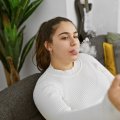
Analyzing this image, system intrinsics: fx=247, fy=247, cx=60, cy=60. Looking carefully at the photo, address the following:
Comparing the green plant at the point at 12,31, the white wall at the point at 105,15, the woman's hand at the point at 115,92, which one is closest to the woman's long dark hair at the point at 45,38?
the green plant at the point at 12,31

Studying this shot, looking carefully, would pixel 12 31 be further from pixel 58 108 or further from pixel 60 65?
pixel 58 108

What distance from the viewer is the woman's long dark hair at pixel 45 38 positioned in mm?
1410

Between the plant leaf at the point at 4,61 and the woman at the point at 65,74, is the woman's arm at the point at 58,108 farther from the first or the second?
the plant leaf at the point at 4,61

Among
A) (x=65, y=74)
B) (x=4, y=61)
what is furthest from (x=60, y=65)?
(x=4, y=61)

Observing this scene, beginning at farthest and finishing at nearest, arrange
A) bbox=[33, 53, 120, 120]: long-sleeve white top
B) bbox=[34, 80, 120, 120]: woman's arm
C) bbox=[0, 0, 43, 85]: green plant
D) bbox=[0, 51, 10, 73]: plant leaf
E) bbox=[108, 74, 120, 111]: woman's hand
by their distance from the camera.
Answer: bbox=[0, 51, 10, 73]: plant leaf → bbox=[0, 0, 43, 85]: green plant → bbox=[33, 53, 120, 120]: long-sleeve white top → bbox=[34, 80, 120, 120]: woman's arm → bbox=[108, 74, 120, 111]: woman's hand

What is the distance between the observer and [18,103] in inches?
53.3

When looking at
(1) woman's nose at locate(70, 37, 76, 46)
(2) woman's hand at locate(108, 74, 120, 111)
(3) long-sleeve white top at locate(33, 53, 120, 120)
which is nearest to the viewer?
(2) woman's hand at locate(108, 74, 120, 111)

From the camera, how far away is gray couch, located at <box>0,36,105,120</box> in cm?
129

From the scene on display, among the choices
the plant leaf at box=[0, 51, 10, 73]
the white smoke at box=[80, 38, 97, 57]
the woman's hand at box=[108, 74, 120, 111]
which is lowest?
the plant leaf at box=[0, 51, 10, 73]

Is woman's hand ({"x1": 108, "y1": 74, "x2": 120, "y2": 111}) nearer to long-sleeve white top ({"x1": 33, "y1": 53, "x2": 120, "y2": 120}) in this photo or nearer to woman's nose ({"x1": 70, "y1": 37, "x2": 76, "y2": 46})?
long-sleeve white top ({"x1": 33, "y1": 53, "x2": 120, "y2": 120})

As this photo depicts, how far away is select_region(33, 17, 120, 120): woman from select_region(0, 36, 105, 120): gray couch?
12 centimetres

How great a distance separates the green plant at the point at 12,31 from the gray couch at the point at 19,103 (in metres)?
0.52

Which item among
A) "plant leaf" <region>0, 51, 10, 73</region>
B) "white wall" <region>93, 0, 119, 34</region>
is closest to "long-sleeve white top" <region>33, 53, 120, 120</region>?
→ "plant leaf" <region>0, 51, 10, 73</region>

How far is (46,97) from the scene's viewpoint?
3.89ft
